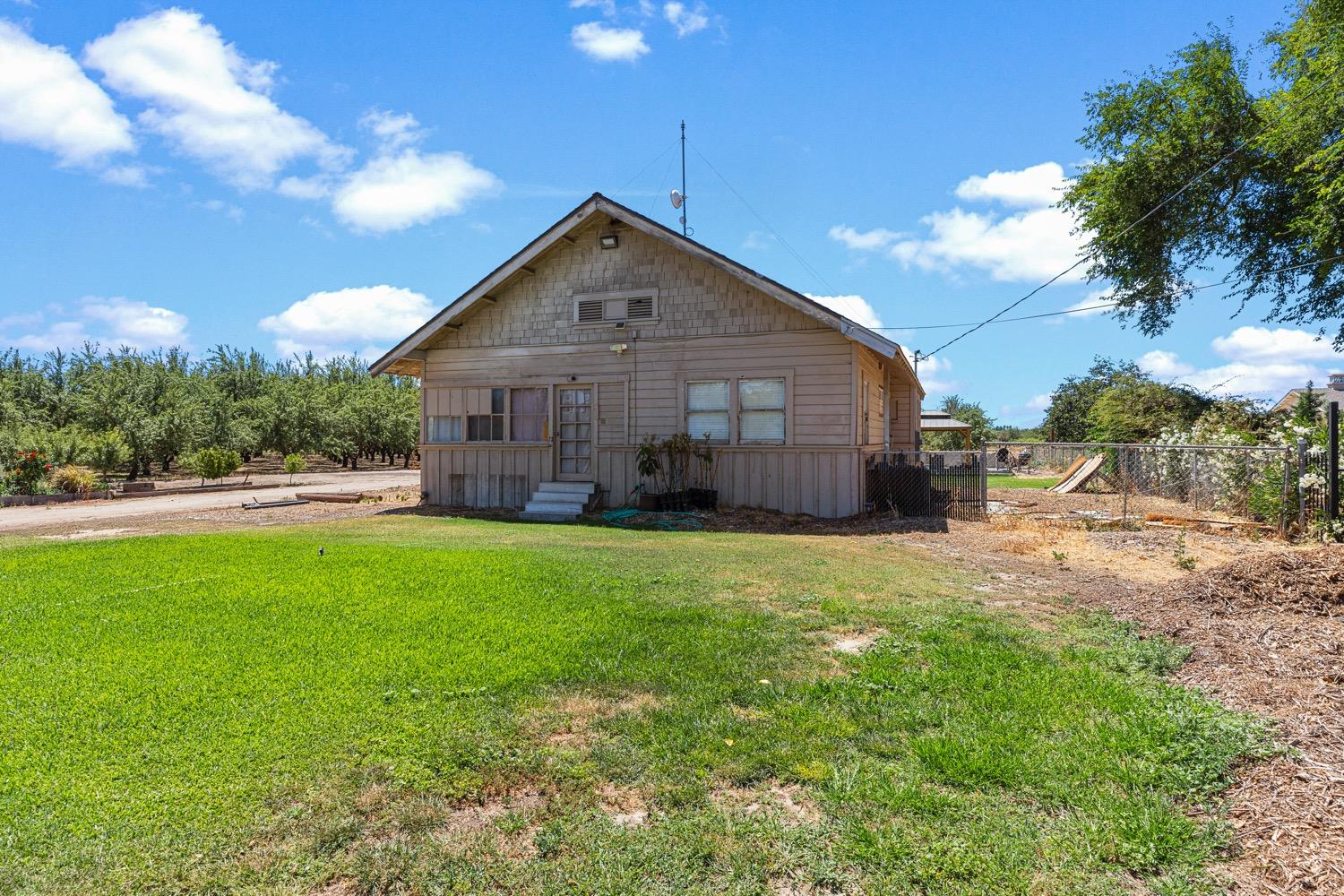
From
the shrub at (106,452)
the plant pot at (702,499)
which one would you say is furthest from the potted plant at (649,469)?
the shrub at (106,452)

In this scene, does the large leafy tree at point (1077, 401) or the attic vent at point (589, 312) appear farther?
the large leafy tree at point (1077, 401)

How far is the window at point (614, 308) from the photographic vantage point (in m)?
14.5

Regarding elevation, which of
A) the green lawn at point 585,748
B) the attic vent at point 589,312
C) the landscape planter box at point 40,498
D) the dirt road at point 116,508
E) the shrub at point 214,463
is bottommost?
the green lawn at point 585,748

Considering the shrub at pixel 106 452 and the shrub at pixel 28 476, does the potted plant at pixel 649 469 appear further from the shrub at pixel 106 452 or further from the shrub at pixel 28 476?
the shrub at pixel 106 452

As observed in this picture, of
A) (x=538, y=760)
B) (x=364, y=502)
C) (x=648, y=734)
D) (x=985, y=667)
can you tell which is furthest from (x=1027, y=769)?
(x=364, y=502)

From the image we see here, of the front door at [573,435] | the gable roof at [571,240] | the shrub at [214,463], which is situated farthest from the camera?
the shrub at [214,463]

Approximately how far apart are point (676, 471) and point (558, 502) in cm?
250

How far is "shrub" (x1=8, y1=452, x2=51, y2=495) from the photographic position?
18.7 m

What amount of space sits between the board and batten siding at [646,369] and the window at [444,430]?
169mm

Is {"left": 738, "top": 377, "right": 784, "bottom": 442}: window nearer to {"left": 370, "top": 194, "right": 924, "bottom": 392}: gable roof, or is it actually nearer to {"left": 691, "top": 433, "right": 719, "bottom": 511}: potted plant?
{"left": 691, "top": 433, "right": 719, "bottom": 511}: potted plant

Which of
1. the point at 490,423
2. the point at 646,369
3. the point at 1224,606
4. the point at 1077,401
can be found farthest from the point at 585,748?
the point at 1077,401

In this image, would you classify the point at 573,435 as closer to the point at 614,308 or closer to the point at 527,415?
the point at 527,415

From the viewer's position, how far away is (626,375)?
1462 centimetres

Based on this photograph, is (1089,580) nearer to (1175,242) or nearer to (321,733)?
(321,733)
